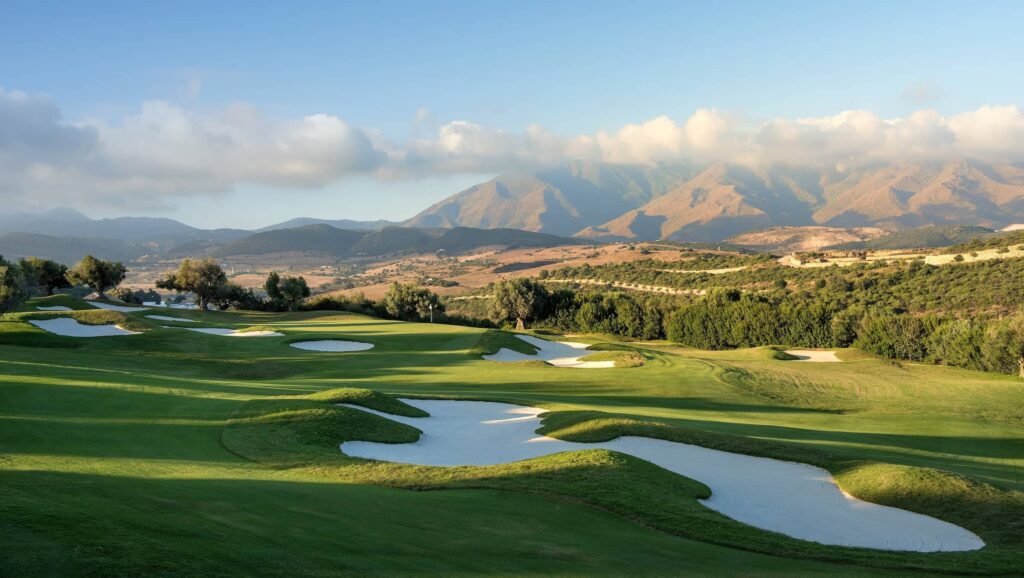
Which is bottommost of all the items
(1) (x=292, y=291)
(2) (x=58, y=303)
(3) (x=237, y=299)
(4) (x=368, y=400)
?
(4) (x=368, y=400)

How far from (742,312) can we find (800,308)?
4533 mm

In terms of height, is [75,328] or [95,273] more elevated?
[95,273]

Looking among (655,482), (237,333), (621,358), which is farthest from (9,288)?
(655,482)

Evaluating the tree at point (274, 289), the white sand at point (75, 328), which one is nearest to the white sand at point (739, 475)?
the white sand at point (75, 328)

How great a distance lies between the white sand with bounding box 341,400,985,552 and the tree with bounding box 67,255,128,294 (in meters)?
61.4

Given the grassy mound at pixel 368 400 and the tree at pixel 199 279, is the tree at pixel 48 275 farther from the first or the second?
the grassy mound at pixel 368 400

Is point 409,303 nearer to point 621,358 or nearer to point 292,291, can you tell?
point 292,291

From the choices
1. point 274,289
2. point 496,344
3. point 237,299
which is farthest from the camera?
point 274,289

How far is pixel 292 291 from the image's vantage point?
74.7m

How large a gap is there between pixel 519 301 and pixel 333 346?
100 feet

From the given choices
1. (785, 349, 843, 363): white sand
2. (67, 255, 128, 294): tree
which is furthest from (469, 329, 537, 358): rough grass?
(67, 255, 128, 294): tree

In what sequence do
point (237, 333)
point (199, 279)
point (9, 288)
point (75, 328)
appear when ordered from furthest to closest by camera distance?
point (199, 279) < point (237, 333) < point (75, 328) < point (9, 288)

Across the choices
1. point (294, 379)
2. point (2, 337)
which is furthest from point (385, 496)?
point (2, 337)

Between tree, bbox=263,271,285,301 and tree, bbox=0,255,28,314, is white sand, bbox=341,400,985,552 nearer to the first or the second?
tree, bbox=0,255,28,314
